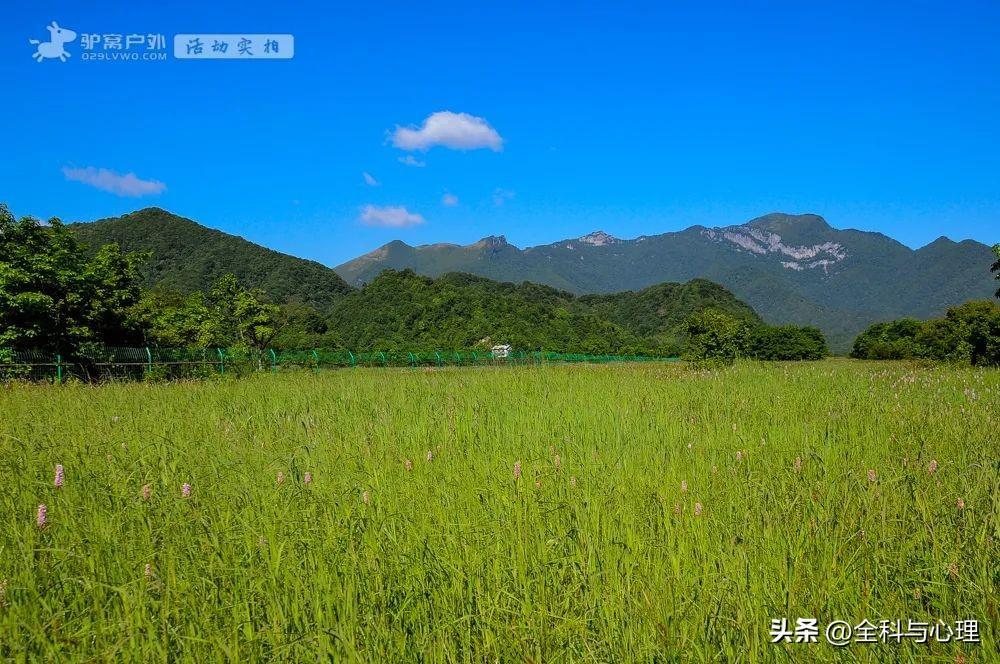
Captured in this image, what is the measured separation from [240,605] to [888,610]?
2248mm

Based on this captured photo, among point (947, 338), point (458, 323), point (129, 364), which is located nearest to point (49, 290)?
point (129, 364)

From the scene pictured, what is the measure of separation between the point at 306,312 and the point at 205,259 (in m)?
27.3

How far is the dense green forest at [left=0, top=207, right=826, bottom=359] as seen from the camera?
48.5 feet

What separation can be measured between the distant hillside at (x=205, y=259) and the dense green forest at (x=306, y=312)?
0.41 metres

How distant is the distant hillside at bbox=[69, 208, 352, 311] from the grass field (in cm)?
6117

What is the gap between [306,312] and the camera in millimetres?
47938

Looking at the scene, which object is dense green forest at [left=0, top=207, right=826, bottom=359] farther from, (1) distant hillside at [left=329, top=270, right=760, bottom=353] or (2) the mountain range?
(2) the mountain range

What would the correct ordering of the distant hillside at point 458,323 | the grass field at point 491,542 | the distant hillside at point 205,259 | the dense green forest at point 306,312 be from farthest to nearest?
the distant hillside at point 205,259 → the distant hillside at point 458,323 → the dense green forest at point 306,312 → the grass field at point 491,542

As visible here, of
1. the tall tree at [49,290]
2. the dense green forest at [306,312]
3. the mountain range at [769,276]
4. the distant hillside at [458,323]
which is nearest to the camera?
the tall tree at [49,290]

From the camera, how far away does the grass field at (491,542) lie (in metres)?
1.73

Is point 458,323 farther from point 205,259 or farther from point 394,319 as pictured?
point 205,259

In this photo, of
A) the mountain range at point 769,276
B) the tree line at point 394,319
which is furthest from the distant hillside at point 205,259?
the tree line at point 394,319

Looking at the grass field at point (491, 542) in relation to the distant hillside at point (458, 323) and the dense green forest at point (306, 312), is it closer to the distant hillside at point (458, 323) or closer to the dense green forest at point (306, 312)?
the dense green forest at point (306, 312)

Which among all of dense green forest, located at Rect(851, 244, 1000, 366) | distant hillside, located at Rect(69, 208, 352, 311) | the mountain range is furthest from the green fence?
distant hillside, located at Rect(69, 208, 352, 311)
